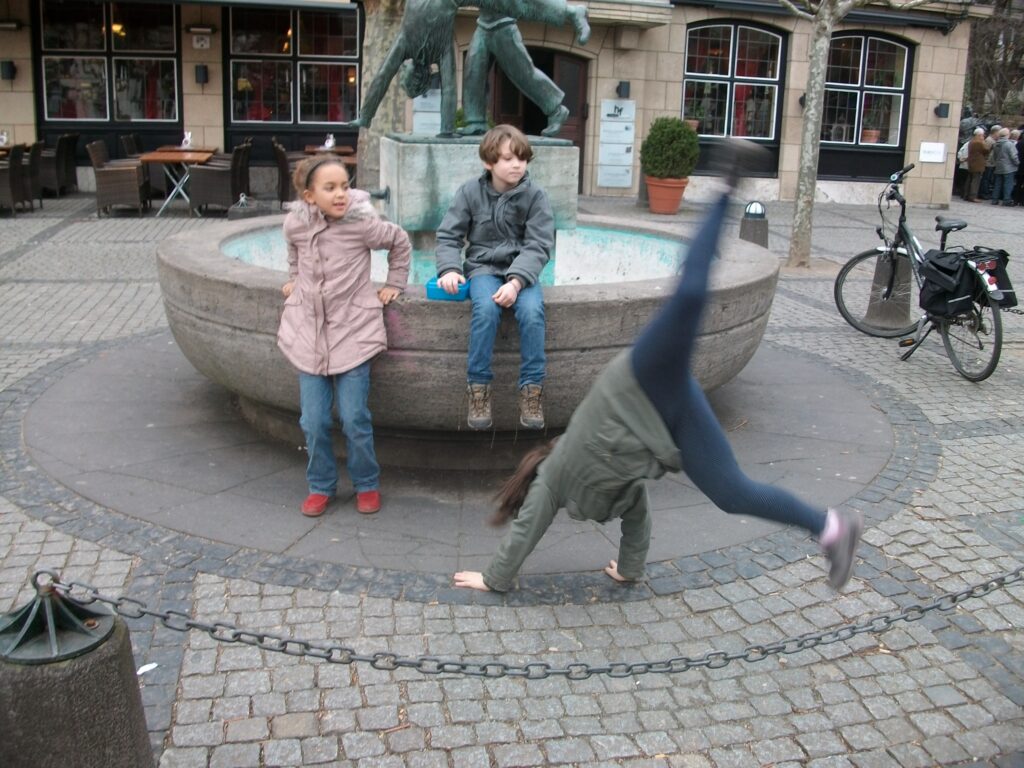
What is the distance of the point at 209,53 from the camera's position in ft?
60.4

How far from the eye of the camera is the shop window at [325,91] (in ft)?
62.6

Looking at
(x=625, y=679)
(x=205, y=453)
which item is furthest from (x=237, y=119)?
(x=625, y=679)

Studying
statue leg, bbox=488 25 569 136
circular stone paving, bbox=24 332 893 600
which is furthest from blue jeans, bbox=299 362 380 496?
statue leg, bbox=488 25 569 136

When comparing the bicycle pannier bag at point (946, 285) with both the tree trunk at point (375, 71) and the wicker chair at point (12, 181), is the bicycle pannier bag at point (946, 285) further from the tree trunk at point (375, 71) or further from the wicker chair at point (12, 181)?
the wicker chair at point (12, 181)

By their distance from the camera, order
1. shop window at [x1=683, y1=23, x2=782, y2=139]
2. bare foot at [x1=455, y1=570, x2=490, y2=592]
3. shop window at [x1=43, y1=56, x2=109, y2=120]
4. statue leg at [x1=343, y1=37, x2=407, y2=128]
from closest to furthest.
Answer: bare foot at [x1=455, y1=570, x2=490, y2=592] → statue leg at [x1=343, y1=37, x2=407, y2=128] → shop window at [x1=43, y1=56, x2=109, y2=120] → shop window at [x1=683, y1=23, x2=782, y2=139]

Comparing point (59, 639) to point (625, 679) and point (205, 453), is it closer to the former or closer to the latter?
point (625, 679)

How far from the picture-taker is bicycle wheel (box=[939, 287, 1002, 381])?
24.3ft

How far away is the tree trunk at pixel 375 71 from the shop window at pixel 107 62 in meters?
5.51

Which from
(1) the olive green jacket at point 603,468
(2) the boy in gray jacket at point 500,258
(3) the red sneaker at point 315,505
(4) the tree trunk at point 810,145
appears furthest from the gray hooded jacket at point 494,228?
(4) the tree trunk at point 810,145

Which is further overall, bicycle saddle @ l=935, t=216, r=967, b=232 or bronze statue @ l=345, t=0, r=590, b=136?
bicycle saddle @ l=935, t=216, r=967, b=232

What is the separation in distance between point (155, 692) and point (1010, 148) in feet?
77.0

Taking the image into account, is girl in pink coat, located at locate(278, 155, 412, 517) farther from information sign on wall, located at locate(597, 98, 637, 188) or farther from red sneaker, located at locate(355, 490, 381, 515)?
information sign on wall, located at locate(597, 98, 637, 188)

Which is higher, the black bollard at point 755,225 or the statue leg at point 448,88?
the statue leg at point 448,88

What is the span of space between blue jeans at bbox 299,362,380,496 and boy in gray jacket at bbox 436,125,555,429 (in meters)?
0.48
